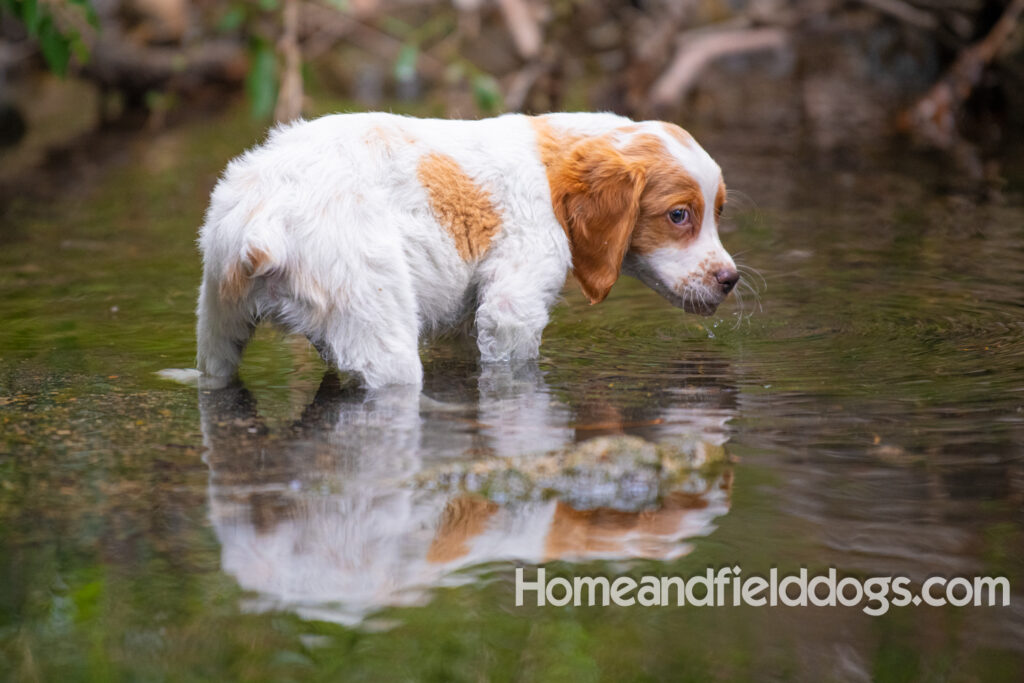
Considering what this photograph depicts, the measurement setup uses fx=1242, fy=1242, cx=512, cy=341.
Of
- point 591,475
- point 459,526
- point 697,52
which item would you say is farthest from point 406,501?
point 697,52

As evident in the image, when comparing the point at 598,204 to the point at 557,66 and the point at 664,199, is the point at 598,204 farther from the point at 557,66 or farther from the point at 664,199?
the point at 557,66

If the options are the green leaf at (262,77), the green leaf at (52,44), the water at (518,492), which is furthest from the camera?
the green leaf at (262,77)

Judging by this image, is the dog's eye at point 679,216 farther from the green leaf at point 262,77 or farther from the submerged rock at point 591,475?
the green leaf at point 262,77

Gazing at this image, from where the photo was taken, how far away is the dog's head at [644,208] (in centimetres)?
479

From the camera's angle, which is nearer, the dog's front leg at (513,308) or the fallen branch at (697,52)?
the dog's front leg at (513,308)

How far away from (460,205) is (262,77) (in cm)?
443

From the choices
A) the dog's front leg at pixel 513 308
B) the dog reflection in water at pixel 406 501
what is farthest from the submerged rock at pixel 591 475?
the dog's front leg at pixel 513 308

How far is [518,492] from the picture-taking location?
3580mm

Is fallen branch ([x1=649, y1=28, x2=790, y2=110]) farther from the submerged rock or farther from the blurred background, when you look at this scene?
the submerged rock

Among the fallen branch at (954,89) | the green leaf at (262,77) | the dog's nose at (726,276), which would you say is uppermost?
the fallen branch at (954,89)

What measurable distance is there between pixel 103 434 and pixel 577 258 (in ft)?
6.24

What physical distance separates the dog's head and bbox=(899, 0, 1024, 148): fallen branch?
25.7 feet

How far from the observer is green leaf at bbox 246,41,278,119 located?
8.41 meters

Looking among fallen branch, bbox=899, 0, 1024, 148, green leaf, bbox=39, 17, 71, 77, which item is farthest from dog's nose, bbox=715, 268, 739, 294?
fallen branch, bbox=899, 0, 1024, 148
